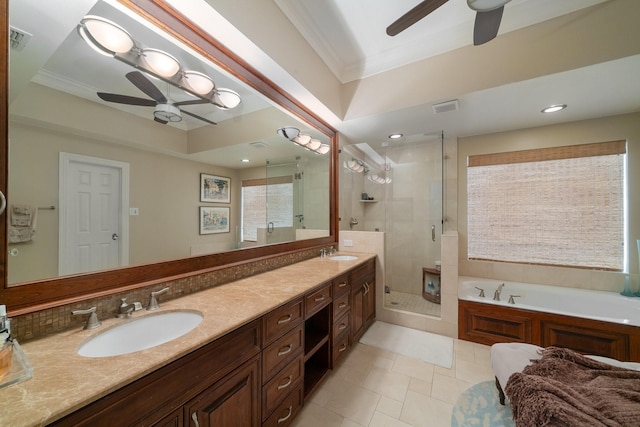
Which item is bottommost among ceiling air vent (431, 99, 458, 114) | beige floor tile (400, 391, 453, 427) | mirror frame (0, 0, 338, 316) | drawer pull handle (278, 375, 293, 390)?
beige floor tile (400, 391, 453, 427)

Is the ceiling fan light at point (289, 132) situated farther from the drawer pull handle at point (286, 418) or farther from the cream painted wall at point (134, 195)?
the drawer pull handle at point (286, 418)

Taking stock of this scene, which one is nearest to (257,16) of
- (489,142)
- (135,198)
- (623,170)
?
(135,198)

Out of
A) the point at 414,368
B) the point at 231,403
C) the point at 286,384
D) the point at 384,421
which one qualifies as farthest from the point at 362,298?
the point at 231,403

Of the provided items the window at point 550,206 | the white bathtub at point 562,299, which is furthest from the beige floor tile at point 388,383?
the window at point 550,206

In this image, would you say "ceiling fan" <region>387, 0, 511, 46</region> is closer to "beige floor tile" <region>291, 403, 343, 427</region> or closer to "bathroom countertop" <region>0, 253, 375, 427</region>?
"bathroom countertop" <region>0, 253, 375, 427</region>

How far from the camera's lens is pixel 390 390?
5.90 ft

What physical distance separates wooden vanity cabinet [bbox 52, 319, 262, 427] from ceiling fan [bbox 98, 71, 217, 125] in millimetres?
1281

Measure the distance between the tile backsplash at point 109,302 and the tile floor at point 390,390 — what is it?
1079mm

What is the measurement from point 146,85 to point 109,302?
1.14 meters

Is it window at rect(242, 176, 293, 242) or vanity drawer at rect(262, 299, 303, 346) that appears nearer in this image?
vanity drawer at rect(262, 299, 303, 346)

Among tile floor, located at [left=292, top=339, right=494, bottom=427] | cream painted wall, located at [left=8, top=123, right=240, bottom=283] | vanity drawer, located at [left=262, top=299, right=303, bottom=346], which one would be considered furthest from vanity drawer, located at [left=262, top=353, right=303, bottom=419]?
cream painted wall, located at [left=8, top=123, right=240, bottom=283]

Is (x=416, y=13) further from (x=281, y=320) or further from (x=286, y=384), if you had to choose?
(x=286, y=384)

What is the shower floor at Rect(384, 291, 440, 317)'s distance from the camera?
9.34ft

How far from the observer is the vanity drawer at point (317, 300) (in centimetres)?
156
